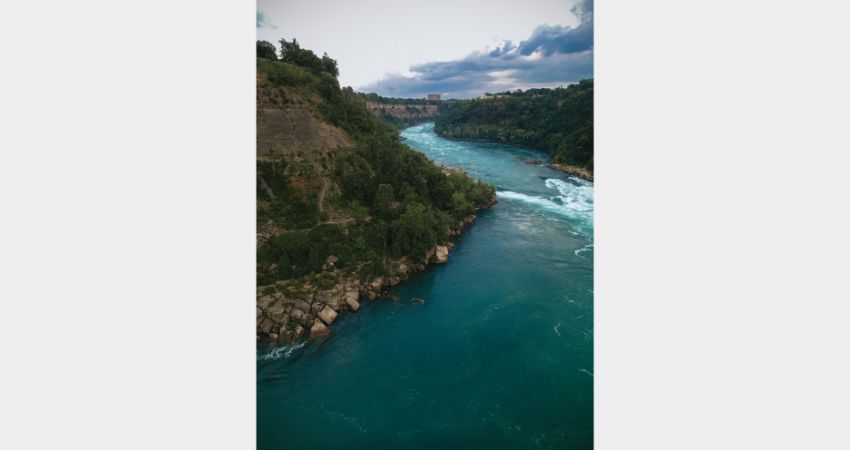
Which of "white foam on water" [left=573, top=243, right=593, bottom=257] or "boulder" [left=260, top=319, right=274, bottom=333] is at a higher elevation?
"white foam on water" [left=573, top=243, right=593, bottom=257]

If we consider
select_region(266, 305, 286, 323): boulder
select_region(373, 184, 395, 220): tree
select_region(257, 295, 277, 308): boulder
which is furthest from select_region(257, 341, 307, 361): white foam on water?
select_region(373, 184, 395, 220): tree

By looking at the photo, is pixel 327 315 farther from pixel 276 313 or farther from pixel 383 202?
pixel 383 202

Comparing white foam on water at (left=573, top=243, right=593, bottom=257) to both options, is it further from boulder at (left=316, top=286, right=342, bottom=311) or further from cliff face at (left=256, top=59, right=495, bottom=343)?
boulder at (left=316, top=286, right=342, bottom=311)

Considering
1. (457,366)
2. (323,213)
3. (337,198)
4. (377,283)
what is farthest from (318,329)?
(337,198)

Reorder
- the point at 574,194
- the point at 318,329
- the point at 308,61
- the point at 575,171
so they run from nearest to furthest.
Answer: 1. the point at 318,329
2. the point at 308,61
3. the point at 574,194
4. the point at 575,171

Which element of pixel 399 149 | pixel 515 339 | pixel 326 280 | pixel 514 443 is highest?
pixel 399 149

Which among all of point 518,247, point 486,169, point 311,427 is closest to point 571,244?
point 518,247

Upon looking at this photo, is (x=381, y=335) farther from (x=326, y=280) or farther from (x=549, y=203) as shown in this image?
(x=549, y=203)
